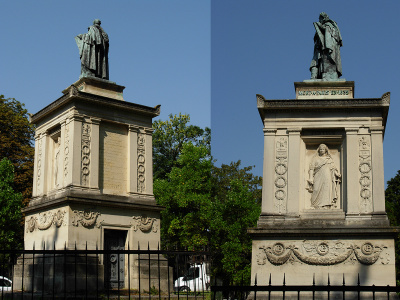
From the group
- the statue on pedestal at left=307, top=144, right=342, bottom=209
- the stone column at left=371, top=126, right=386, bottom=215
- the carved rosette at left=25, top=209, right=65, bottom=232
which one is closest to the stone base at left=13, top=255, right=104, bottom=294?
the carved rosette at left=25, top=209, right=65, bottom=232

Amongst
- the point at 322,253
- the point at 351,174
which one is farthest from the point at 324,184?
the point at 322,253

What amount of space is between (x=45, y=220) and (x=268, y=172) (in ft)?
29.6

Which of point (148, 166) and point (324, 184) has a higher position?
point (148, 166)

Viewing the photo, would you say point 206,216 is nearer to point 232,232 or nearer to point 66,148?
point 232,232

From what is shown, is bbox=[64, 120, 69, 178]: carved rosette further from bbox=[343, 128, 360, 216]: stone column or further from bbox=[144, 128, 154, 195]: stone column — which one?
bbox=[343, 128, 360, 216]: stone column

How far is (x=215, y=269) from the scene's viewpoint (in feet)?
128

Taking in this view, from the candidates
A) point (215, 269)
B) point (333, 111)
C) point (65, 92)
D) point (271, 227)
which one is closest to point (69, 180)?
point (65, 92)

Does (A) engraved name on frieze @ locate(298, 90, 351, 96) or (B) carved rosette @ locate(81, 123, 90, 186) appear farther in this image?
(B) carved rosette @ locate(81, 123, 90, 186)

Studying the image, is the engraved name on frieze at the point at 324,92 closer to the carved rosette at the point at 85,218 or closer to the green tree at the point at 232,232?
the carved rosette at the point at 85,218

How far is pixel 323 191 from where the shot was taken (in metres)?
17.3

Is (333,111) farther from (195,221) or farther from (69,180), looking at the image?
(195,221)

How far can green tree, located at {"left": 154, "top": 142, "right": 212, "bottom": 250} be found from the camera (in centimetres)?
4128

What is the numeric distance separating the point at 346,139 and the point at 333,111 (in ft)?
3.00

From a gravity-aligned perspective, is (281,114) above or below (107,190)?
above
